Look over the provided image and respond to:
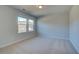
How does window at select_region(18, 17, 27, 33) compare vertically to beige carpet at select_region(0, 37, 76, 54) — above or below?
above

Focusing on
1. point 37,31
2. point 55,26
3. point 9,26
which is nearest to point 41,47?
point 37,31

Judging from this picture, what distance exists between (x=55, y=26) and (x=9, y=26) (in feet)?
2.48

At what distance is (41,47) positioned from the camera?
1714 mm

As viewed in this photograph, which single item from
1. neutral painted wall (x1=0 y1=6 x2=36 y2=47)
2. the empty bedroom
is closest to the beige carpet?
the empty bedroom

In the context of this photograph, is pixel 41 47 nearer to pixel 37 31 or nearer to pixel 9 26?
pixel 37 31

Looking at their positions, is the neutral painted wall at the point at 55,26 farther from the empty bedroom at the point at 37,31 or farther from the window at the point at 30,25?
the window at the point at 30,25

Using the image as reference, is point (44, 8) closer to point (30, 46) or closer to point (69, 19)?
point (69, 19)

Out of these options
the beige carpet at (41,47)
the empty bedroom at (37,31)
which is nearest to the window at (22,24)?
the empty bedroom at (37,31)

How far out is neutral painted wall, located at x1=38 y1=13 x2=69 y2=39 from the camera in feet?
5.69

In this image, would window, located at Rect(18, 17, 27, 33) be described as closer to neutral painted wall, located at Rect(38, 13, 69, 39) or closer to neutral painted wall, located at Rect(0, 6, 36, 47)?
neutral painted wall, located at Rect(0, 6, 36, 47)

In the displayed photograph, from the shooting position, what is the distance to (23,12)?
173 cm
